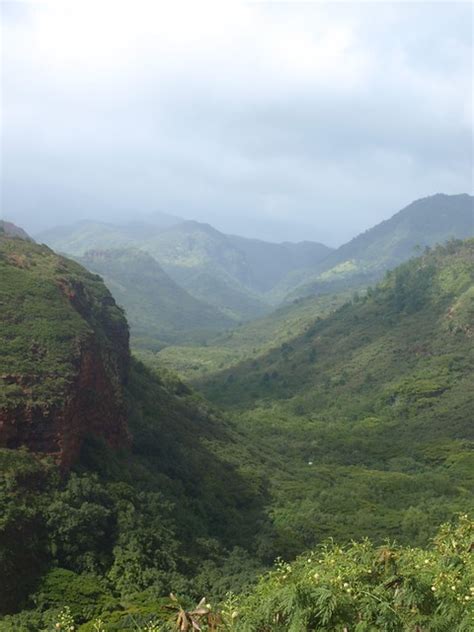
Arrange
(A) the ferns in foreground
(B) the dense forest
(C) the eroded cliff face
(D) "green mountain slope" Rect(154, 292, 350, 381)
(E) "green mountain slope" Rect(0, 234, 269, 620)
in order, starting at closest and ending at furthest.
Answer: (A) the ferns in foreground, (B) the dense forest, (E) "green mountain slope" Rect(0, 234, 269, 620), (C) the eroded cliff face, (D) "green mountain slope" Rect(154, 292, 350, 381)

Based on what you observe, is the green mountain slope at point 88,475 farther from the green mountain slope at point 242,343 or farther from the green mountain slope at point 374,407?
the green mountain slope at point 242,343

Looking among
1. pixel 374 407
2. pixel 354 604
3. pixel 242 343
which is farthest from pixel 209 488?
pixel 242 343

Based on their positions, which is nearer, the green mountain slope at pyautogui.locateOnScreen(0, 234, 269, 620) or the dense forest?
the dense forest

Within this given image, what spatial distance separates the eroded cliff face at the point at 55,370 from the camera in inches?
1203

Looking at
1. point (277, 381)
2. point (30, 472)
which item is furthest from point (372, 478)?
point (277, 381)

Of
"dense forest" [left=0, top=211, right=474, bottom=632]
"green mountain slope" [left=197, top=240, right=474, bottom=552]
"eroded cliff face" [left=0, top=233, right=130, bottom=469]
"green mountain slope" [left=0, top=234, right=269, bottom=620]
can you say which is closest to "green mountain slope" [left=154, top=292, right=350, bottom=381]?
"green mountain slope" [left=197, top=240, right=474, bottom=552]

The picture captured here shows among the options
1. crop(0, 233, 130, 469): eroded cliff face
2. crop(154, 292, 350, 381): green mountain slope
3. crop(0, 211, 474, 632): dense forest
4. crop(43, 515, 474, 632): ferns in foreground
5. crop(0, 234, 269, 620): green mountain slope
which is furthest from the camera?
crop(154, 292, 350, 381): green mountain slope

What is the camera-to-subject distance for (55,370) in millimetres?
34250

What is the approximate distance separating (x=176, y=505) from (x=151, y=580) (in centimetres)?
945

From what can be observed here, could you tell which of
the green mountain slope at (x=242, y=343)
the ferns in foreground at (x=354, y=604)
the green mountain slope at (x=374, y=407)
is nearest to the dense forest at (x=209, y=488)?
the ferns in foreground at (x=354, y=604)

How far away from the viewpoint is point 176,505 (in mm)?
37219

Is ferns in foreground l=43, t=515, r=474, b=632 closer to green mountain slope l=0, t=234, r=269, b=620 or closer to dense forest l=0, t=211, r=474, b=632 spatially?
dense forest l=0, t=211, r=474, b=632

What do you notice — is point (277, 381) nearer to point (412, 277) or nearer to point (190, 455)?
point (412, 277)

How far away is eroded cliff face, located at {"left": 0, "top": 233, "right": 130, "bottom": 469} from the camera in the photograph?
30.5 metres
